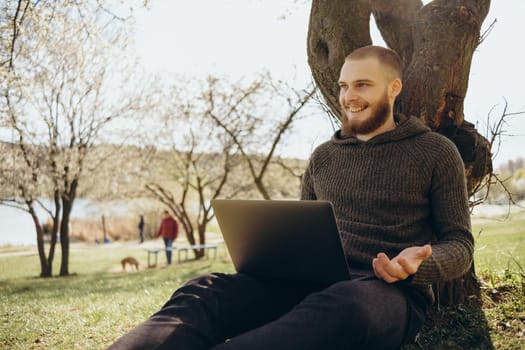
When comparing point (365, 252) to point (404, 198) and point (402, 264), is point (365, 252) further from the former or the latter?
point (402, 264)

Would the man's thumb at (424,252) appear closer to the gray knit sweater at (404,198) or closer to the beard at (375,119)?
the gray knit sweater at (404,198)

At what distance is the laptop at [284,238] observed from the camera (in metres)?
1.68

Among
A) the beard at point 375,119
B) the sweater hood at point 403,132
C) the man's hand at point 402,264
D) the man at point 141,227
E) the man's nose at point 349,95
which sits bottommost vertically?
the man at point 141,227

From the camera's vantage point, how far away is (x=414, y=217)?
2.09m

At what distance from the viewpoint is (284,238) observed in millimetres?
1840

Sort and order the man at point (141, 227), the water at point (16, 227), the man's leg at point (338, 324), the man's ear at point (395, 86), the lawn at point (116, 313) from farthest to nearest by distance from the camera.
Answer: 1. the man at point (141, 227)
2. the water at point (16, 227)
3. the lawn at point (116, 313)
4. the man's ear at point (395, 86)
5. the man's leg at point (338, 324)

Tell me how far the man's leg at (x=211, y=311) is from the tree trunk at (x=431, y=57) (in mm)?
1294

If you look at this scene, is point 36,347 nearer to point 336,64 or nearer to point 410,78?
point 336,64

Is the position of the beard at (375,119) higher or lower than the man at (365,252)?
higher

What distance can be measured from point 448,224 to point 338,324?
0.77 m

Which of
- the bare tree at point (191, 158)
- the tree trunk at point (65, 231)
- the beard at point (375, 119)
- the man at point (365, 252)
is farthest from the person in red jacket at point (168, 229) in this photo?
the beard at point (375, 119)

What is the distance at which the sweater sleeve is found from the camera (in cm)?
182

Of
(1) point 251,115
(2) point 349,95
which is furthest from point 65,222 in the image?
(2) point 349,95

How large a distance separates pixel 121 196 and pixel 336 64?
688 inches
